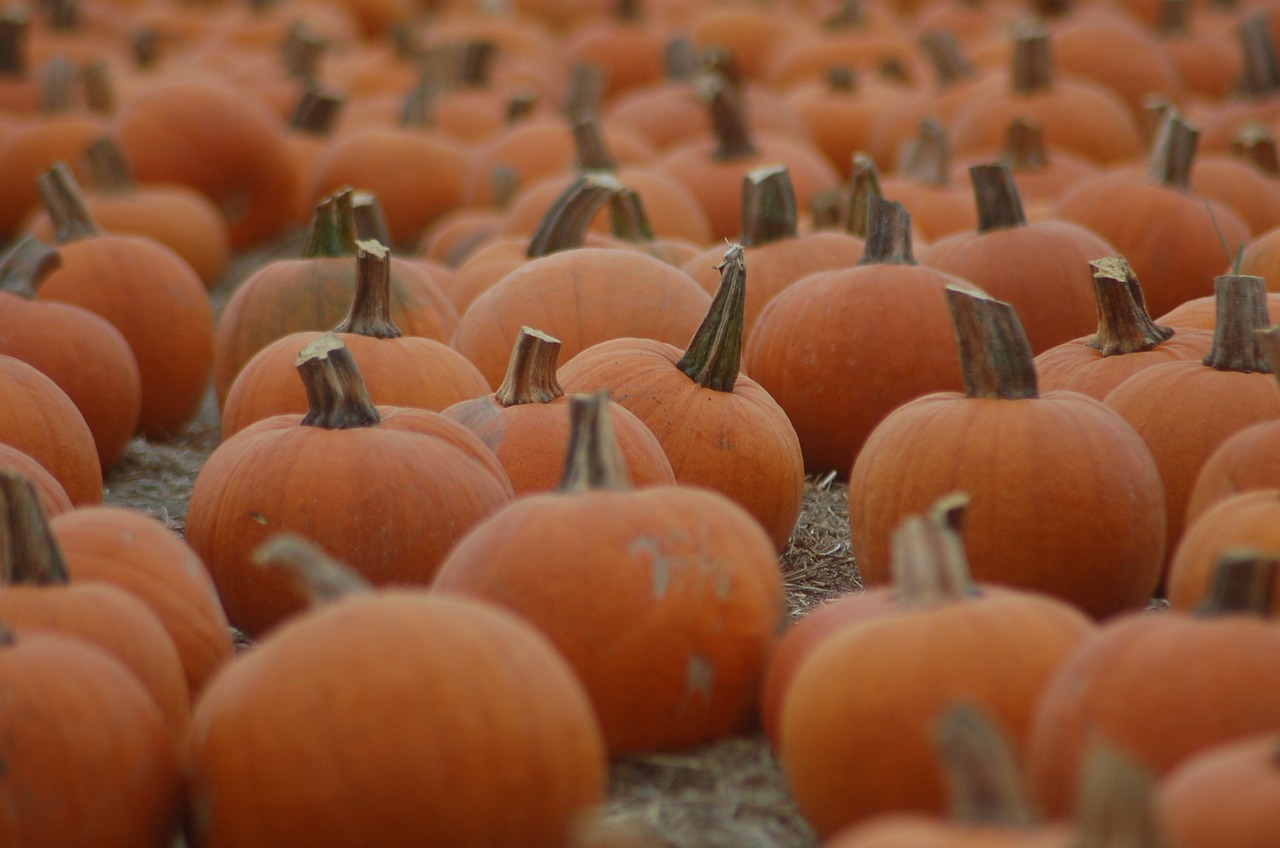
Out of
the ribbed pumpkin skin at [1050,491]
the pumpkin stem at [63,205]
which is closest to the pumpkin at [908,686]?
the ribbed pumpkin skin at [1050,491]

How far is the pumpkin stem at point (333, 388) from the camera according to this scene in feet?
9.84

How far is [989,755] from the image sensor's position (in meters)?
1.52

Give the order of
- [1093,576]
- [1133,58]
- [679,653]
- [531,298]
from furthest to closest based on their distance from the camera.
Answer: [1133,58] → [531,298] → [1093,576] → [679,653]

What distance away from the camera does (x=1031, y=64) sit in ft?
22.5

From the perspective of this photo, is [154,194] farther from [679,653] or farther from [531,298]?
[679,653]

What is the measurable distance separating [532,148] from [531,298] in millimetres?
3416

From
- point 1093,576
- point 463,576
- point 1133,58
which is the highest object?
point 1133,58

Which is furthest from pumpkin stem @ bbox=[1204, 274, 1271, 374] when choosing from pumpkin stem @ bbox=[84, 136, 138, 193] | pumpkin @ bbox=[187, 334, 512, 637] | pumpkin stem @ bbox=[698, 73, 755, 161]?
pumpkin stem @ bbox=[84, 136, 138, 193]

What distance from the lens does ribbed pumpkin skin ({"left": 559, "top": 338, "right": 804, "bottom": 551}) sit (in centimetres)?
340

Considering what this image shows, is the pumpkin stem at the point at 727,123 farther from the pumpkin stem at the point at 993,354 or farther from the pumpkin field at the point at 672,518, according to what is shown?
the pumpkin stem at the point at 993,354

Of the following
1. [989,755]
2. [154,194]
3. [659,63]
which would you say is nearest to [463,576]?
[989,755]

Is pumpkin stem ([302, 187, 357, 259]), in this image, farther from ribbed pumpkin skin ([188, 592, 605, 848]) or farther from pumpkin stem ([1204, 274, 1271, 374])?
ribbed pumpkin skin ([188, 592, 605, 848])

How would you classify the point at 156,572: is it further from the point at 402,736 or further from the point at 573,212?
the point at 573,212

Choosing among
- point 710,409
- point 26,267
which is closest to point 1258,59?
point 710,409
